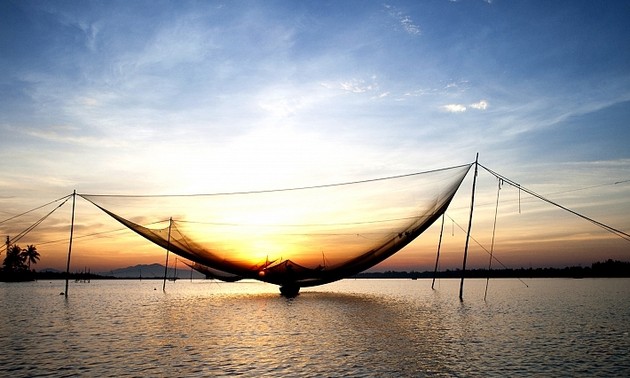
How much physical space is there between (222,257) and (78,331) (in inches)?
359

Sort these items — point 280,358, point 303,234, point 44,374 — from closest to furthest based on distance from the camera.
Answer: point 44,374, point 280,358, point 303,234

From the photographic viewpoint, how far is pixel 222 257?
24859mm

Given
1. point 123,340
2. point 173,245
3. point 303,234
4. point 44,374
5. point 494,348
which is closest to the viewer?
point 44,374

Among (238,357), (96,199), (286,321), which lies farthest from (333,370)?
(96,199)

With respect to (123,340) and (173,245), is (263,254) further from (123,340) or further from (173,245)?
(123,340)

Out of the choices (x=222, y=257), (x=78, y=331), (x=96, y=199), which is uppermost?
(x=96, y=199)

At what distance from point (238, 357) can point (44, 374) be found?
4.27 m

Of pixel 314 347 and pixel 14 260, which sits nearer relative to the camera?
pixel 314 347

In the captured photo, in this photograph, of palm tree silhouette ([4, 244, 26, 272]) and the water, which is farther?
palm tree silhouette ([4, 244, 26, 272])

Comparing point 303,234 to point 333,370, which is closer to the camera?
point 333,370

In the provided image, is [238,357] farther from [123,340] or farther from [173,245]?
[173,245]

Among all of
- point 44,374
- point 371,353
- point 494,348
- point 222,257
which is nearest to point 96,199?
point 222,257

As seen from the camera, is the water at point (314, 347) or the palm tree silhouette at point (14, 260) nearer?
the water at point (314, 347)

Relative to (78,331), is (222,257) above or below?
above
